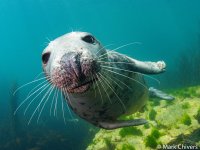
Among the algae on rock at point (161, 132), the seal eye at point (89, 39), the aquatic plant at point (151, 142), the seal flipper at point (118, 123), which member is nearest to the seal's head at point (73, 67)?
the seal eye at point (89, 39)

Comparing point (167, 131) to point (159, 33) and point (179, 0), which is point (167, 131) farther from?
point (159, 33)

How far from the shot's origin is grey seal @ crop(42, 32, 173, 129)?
3271mm

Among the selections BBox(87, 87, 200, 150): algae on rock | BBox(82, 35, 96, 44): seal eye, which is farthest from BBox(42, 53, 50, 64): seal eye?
BBox(87, 87, 200, 150): algae on rock

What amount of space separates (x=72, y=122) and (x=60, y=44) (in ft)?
40.5

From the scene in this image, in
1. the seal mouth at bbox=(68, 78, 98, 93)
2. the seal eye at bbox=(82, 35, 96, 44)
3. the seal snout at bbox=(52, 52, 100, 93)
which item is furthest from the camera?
the seal eye at bbox=(82, 35, 96, 44)

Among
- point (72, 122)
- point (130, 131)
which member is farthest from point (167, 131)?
point (72, 122)

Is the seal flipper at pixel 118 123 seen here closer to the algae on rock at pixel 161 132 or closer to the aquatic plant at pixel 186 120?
the algae on rock at pixel 161 132

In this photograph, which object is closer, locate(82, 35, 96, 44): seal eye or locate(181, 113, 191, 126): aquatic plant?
locate(82, 35, 96, 44): seal eye

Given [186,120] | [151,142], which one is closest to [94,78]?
[151,142]

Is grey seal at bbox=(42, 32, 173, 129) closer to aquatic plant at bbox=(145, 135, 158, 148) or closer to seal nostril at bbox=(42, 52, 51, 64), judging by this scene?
seal nostril at bbox=(42, 52, 51, 64)

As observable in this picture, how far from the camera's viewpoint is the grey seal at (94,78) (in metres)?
3.27

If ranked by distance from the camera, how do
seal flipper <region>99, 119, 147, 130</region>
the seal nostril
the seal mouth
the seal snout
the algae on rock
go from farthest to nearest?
the algae on rock, seal flipper <region>99, 119, 147, 130</region>, the seal nostril, the seal mouth, the seal snout

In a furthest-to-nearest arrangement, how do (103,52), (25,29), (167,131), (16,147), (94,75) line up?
→ (25,29), (16,147), (167,131), (103,52), (94,75)

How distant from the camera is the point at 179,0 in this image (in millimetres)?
74625
